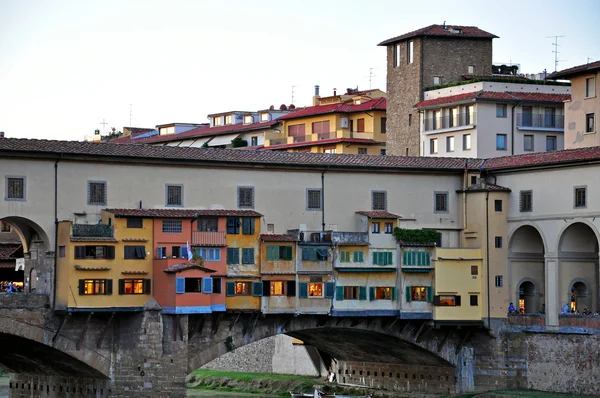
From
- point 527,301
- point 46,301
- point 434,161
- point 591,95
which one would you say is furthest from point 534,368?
point 46,301

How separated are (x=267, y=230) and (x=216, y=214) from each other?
320 cm

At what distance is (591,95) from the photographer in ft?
255

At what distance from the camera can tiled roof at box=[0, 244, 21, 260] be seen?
70438mm

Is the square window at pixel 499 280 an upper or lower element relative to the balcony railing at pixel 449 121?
lower

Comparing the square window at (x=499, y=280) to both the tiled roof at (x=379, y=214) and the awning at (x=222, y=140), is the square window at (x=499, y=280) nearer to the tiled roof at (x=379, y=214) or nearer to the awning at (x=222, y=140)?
the tiled roof at (x=379, y=214)

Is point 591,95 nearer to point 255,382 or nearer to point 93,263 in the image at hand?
point 255,382

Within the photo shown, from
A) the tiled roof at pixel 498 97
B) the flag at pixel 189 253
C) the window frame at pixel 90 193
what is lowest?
the flag at pixel 189 253

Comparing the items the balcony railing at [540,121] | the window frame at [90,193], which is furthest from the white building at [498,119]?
the window frame at [90,193]

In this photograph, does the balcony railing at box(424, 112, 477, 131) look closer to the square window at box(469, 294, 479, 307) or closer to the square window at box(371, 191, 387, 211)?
the square window at box(371, 191, 387, 211)

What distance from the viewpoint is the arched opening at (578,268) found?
69.4 m

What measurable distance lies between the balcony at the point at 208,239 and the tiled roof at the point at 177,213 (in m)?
0.80

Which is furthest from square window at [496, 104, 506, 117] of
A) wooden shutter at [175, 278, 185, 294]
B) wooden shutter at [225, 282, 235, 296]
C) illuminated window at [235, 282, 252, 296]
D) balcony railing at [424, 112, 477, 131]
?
wooden shutter at [175, 278, 185, 294]

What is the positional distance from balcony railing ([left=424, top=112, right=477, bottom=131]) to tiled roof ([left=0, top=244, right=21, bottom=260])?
87.1 feet

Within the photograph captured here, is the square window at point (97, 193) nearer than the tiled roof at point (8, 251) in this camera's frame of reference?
Yes
